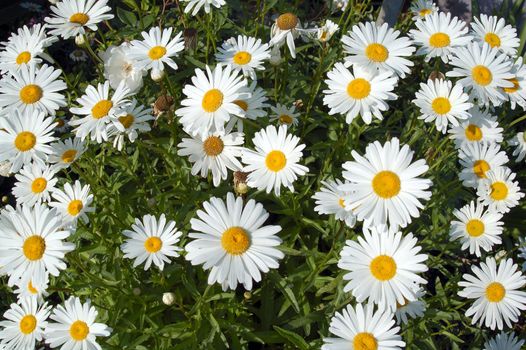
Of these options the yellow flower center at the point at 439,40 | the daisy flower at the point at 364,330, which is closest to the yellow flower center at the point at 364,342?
the daisy flower at the point at 364,330

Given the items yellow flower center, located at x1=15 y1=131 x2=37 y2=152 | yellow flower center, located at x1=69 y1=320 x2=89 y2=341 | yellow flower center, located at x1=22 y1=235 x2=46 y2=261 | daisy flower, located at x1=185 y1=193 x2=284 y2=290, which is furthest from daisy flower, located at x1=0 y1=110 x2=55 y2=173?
daisy flower, located at x1=185 y1=193 x2=284 y2=290

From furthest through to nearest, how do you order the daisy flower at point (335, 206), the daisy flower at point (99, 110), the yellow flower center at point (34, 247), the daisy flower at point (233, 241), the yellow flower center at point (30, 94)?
the yellow flower center at point (30, 94)
the daisy flower at point (99, 110)
the daisy flower at point (335, 206)
the yellow flower center at point (34, 247)
the daisy flower at point (233, 241)

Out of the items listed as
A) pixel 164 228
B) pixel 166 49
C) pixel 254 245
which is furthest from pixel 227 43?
pixel 254 245

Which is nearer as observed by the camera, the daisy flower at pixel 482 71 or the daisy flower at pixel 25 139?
the daisy flower at pixel 25 139

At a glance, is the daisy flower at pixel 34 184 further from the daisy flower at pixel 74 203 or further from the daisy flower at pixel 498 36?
the daisy flower at pixel 498 36

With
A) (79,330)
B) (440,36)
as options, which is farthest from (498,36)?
(79,330)

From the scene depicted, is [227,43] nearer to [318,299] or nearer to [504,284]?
[318,299]

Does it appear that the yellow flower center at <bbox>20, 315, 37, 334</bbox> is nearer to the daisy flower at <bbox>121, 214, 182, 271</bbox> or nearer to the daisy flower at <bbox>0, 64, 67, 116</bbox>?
the daisy flower at <bbox>121, 214, 182, 271</bbox>
